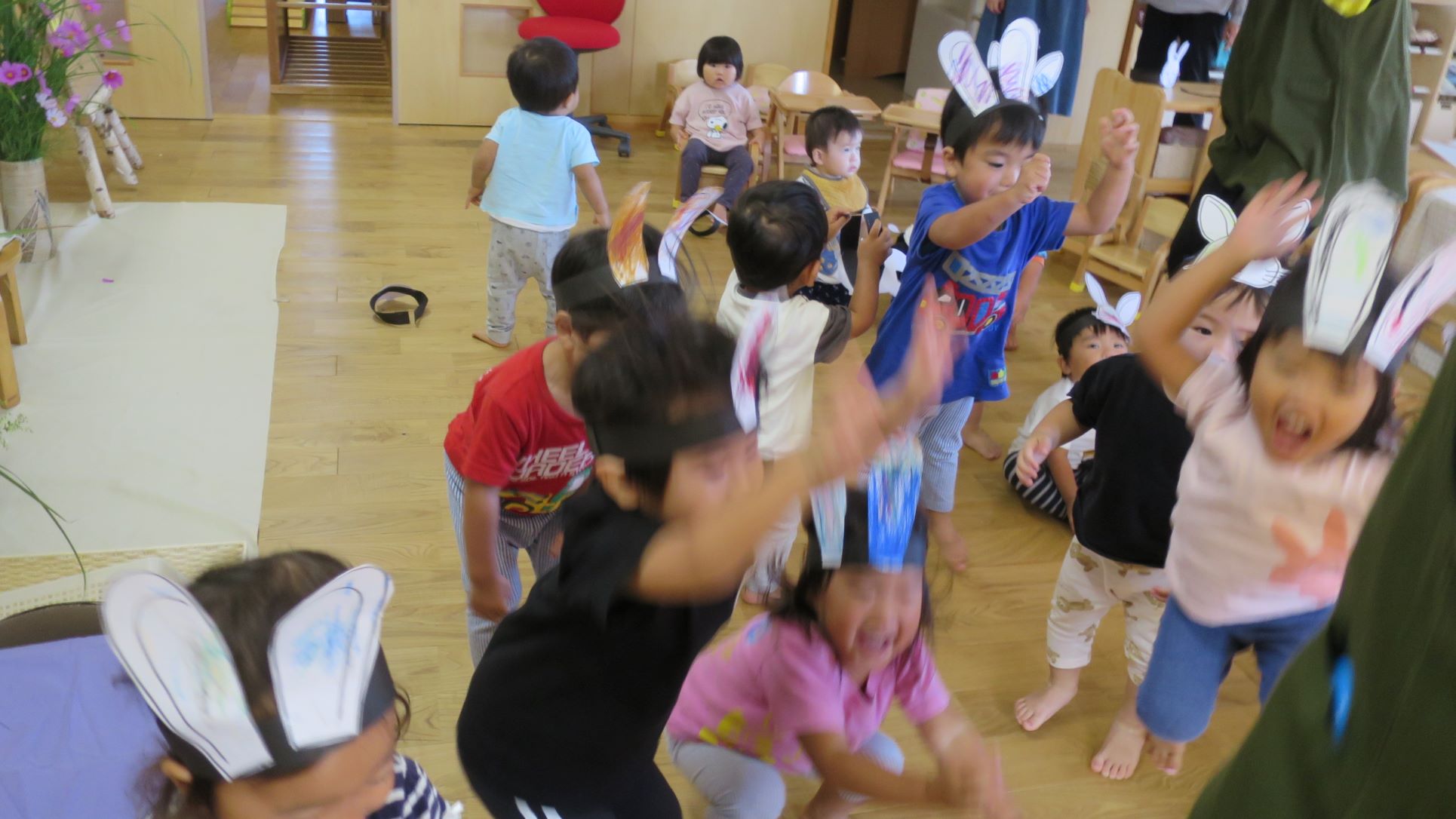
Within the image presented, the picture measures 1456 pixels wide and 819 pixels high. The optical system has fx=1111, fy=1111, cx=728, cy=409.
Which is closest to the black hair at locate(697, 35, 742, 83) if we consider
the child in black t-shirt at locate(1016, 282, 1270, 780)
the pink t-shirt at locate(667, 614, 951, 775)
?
the child in black t-shirt at locate(1016, 282, 1270, 780)

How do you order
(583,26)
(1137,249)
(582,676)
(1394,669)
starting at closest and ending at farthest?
(1394,669)
(582,676)
(1137,249)
(583,26)

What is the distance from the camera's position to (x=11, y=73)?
3146mm

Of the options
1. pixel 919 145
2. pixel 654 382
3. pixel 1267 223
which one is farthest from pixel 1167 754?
pixel 919 145

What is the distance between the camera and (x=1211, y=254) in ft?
4.72

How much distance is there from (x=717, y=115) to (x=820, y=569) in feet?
12.2

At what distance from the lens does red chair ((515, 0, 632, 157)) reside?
5141 mm

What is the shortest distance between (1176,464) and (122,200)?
3948 millimetres

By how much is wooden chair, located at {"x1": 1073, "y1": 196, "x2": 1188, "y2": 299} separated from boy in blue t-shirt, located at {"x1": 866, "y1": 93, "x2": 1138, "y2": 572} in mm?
1791

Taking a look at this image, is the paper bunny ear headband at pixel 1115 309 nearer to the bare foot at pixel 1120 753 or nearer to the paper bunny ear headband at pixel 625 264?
the bare foot at pixel 1120 753

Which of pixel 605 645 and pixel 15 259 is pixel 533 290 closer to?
pixel 15 259

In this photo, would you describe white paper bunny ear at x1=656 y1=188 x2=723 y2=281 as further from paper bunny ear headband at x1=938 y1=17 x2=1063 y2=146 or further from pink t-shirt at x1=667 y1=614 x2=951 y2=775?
paper bunny ear headband at x1=938 y1=17 x2=1063 y2=146

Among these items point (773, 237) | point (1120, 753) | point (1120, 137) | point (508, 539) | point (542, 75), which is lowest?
point (1120, 753)

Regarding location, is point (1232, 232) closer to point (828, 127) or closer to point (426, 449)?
point (828, 127)

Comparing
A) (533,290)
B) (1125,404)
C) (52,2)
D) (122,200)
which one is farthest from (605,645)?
(122,200)
